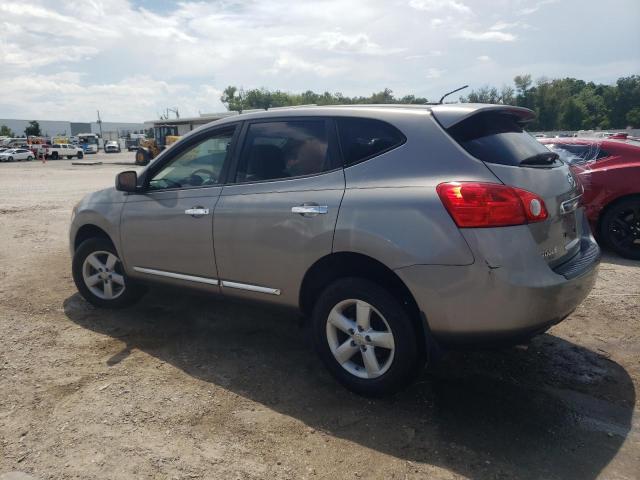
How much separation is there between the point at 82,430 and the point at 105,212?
223 centimetres

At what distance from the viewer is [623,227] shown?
6.62 m

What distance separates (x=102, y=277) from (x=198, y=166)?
159 centimetres

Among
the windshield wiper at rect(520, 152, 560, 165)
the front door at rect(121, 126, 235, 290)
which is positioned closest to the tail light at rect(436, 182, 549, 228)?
the windshield wiper at rect(520, 152, 560, 165)

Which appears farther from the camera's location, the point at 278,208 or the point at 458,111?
the point at 278,208

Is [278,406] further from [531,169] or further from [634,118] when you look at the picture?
[634,118]

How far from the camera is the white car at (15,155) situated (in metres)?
46.9

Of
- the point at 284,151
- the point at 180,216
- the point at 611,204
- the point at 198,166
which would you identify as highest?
the point at 284,151

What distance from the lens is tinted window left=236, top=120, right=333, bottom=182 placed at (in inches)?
134

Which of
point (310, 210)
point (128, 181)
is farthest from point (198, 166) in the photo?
point (310, 210)

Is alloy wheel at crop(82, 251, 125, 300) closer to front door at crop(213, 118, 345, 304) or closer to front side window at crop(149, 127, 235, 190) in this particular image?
front side window at crop(149, 127, 235, 190)

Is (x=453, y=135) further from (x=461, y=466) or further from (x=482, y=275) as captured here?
(x=461, y=466)

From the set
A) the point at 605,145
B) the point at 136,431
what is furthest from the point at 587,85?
the point at 136,431

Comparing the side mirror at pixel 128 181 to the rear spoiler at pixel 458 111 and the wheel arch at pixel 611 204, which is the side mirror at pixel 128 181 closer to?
the rear spoiler at pixel 458 111

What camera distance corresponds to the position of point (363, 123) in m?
3.27
